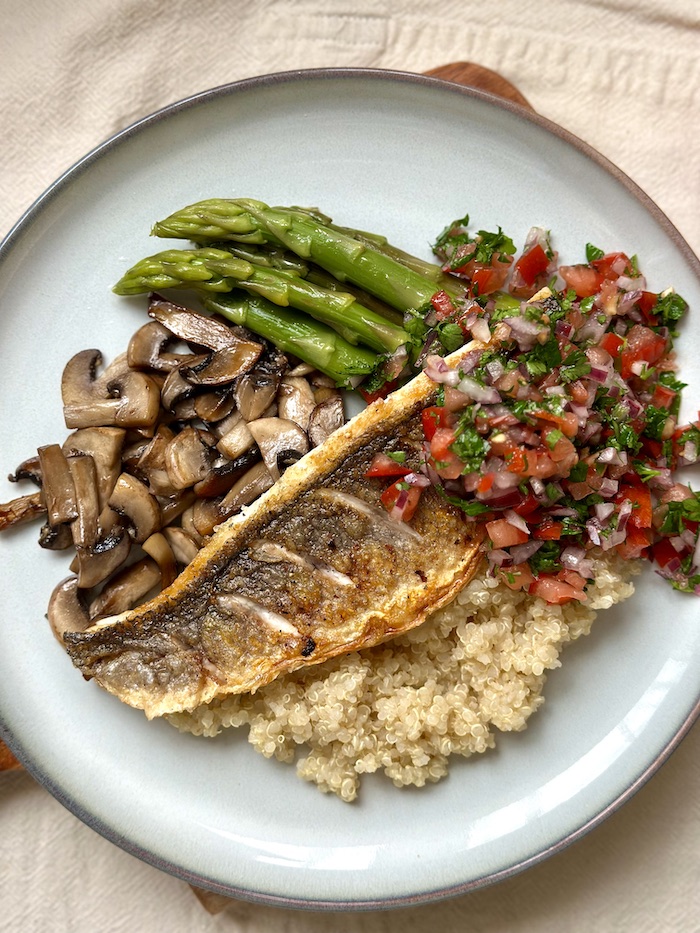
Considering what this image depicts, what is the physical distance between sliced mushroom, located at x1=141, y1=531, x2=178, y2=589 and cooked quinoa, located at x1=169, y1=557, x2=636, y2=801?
691mm

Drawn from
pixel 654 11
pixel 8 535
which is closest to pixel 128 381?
pixel 8 535

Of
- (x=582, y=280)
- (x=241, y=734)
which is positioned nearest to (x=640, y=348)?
(x=582, y=280)

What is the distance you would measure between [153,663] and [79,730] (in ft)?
2.94

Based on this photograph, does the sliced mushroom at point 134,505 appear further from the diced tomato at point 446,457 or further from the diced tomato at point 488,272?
the diced tomato at point 488,272

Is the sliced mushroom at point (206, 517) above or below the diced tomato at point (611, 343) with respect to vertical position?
above

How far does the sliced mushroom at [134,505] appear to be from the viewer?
3863 mm

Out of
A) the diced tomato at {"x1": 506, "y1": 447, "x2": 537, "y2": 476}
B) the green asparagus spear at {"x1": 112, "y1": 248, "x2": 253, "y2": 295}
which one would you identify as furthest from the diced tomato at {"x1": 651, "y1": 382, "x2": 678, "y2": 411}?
the green asparagus spear at {"x1": 112, "y1": 248, "x2": 253, "y2": 295}

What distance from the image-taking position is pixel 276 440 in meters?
3.81

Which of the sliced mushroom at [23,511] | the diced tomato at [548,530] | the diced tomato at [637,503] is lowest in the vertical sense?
the diced tomato at [637,503]

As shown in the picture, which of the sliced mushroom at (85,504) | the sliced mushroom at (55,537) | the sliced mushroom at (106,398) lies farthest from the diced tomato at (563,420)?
the sliced mushroom at (55,537)

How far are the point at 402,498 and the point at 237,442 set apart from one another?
0.97 meters

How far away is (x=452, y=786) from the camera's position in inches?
155

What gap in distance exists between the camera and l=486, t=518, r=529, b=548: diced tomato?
3.40 m

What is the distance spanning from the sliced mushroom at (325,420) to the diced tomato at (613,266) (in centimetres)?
149
